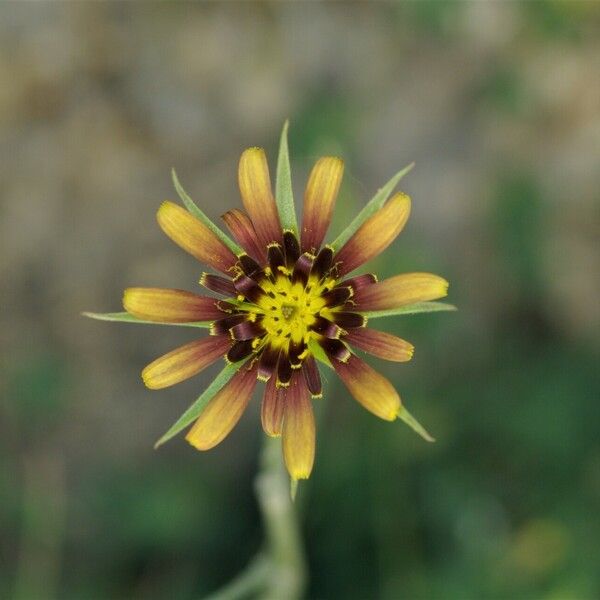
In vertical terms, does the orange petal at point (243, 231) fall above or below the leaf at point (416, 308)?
above

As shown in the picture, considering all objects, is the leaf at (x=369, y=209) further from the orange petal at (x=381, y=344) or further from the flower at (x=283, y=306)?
the orange petal at (x=381, y=344)

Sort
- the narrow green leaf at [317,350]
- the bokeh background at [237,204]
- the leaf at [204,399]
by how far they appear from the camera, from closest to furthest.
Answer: the leaf at [204,399]
the narrow green leaf at [317,350]
the bokeh background at [237,204]

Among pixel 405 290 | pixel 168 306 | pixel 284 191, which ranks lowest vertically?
pixel 405 290

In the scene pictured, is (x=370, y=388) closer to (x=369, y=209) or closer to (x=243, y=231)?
(x=369, y=209)

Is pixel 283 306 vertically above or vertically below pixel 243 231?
below

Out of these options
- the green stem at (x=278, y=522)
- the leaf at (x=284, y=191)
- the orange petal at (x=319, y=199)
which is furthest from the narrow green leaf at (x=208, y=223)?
the green stem at (x=278, y=522)

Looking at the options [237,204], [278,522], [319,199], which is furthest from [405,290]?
[237,204]
